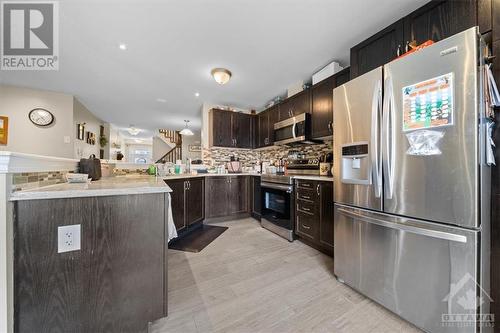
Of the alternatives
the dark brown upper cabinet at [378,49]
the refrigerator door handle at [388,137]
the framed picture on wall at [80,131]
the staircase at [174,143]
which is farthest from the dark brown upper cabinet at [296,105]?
the staircase at [174,143]

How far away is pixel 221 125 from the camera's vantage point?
393cm

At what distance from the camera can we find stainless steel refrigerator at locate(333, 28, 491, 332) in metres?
0.99

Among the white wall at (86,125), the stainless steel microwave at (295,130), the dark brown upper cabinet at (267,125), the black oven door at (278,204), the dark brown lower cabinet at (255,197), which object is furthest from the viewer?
the white wall at (86,125)

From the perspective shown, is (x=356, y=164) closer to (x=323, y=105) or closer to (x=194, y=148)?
(x=323, y=105)

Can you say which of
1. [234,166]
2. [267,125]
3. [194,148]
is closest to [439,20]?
[267,125]

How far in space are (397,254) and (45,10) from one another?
3529mm

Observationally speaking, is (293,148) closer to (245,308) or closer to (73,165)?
(245,308)

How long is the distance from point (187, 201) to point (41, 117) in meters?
3.45

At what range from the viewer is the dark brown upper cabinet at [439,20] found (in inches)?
49.2

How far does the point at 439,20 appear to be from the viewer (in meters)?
1.41

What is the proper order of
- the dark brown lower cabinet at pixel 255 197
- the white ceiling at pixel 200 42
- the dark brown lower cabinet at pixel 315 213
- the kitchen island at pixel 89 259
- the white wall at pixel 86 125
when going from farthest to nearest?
the white wall at pixel 86 125 < the dark brown lower cabinet at pixel 255 197 < the dark brown lower cabinet at pixel 315 213 < the white ceiling at pixel 200 42 < the kitchen island at pixel 89 259

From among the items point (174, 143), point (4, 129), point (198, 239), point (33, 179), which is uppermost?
point (174, 143)

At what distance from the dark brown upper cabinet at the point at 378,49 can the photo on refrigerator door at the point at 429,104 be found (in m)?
0.68

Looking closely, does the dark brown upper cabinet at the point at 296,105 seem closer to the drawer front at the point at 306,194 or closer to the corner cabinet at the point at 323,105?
the corner cabinet at the point at 323,105
